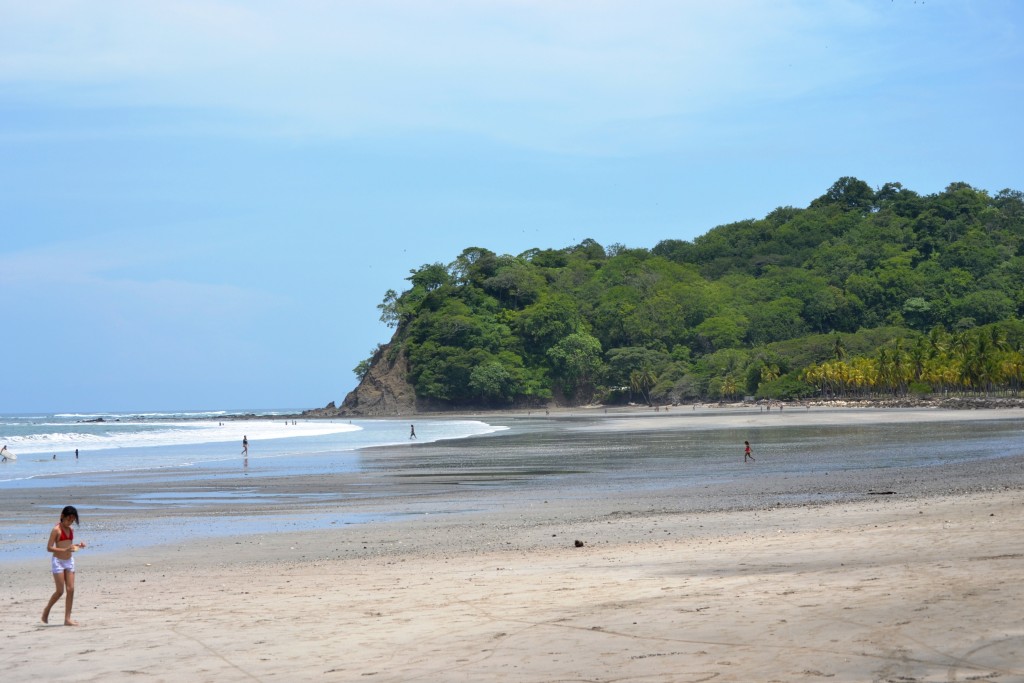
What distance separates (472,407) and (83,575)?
125188mm

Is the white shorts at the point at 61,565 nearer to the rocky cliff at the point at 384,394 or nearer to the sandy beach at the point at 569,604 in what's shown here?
the sandy beach at the point at 569,604

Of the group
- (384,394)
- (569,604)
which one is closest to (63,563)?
(569,604)

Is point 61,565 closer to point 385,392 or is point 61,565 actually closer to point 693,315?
point 385,392

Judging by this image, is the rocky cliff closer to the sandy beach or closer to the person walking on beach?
the sandy beach

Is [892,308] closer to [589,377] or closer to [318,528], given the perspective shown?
[589,377]

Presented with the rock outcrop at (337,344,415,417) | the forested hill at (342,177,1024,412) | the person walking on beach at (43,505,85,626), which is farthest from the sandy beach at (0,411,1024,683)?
the rock outcrop at (337,344,415,417)

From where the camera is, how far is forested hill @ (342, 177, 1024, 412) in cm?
12794

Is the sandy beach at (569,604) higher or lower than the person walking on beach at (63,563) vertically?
lower

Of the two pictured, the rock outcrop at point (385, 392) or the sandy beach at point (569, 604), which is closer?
the sandy beach at point (569, 604)

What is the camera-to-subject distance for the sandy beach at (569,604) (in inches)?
295

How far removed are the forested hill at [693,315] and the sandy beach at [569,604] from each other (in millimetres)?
102009

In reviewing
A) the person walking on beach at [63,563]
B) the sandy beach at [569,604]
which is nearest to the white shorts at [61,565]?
the person walking on beach at [63,563]

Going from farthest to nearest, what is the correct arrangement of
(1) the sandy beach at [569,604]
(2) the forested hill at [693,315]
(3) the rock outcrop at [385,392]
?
(3) the rock outcrop at [385,392], (2) the forested hill at [693,315], (1) the sandy beach at [569,604]

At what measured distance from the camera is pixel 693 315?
15025cm
